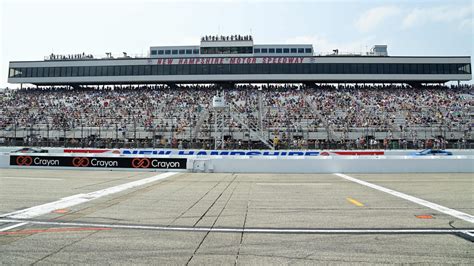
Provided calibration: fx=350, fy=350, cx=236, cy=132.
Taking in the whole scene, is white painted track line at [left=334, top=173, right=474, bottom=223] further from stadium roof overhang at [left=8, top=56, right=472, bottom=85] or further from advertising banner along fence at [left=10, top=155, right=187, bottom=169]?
stadium roof overhang at [left=8, top=56, right=472, bottom=85]

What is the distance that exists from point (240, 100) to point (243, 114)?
5871 mm

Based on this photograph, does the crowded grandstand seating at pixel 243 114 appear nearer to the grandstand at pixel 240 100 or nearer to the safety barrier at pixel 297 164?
the grandstand at pixel 240 100

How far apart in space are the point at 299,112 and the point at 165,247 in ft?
118

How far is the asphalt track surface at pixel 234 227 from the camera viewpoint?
16.3 feet

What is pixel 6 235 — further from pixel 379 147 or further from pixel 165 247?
pixel 379 147

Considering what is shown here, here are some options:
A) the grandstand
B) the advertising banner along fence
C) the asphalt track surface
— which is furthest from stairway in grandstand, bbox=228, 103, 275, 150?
the asphalt track surface

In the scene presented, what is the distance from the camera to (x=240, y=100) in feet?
150

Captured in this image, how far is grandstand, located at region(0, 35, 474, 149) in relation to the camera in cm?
3469

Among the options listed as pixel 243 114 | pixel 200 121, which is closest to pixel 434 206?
pixel 200 121

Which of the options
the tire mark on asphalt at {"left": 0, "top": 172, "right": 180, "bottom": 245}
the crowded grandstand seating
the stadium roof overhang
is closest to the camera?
the tire mark on asphalt at {"left": 0, "top": 172, "right": 180, "bottom": 245}

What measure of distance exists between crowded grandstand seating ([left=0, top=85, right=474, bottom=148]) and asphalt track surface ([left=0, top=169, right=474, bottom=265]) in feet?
69.3

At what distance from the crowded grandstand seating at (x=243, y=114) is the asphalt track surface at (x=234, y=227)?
2114 centimetres

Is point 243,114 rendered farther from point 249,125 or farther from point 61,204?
point 61,204

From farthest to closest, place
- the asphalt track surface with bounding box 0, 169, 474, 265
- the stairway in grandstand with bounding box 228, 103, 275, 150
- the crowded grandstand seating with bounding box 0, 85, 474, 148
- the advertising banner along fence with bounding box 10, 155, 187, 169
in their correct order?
the crowded grandstand seating with bounding box 0, 85, 474, 148 → the stairway in grandstand with bounding box 228, 103, 275, 150 → the advertising banner along fence with bounding box 10, 155, 187, 169 → the asphalt track surface with bounding box 0, 169, 474, 265
